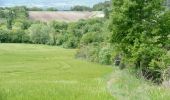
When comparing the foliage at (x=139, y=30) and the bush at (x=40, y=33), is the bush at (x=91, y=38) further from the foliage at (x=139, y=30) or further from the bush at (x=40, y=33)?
the foliage at (x=139, y=30)

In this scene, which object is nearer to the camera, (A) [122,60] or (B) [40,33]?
(A) [122,60]

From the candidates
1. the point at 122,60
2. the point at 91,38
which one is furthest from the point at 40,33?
the point at 122,60

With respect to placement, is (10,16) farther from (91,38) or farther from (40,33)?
(91,38)

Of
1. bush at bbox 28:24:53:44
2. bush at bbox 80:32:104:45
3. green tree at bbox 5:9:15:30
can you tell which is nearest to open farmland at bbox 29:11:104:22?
bush at bbox 28:24:53:44

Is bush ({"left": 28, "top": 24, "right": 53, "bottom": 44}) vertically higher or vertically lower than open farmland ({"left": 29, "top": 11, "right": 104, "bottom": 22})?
lower

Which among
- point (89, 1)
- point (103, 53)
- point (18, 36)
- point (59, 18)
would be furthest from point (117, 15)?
point (89, 1)

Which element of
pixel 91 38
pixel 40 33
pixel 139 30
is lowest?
pixel 40 33

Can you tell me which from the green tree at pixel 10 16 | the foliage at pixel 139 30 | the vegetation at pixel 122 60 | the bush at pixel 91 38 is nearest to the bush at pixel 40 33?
the green tree at pixel 10 16

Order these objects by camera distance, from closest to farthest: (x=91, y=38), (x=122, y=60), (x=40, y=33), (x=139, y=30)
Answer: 1. (x=139, y=30)
2. (x=122, y=60)
3. (x=91, y=38)
4. (x=40, y=33)

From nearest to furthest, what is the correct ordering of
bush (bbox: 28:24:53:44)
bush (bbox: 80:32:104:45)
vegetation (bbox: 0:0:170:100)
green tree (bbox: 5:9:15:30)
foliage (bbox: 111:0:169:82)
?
vegetation (bbox: 0:0:170:100) → foliage (bbox: 111:0:169:82) → bush (bbox: 80:32:104:45) → bush (bbox: 28:24:53:44) → green tree (bbox: 5:9:15:30)

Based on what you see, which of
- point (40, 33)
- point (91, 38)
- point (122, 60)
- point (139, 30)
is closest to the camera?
point (139, 30)

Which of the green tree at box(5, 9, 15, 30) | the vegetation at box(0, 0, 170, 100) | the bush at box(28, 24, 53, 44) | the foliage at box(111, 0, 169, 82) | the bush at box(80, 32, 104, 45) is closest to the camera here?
the vegetation at box(0, 0, 170, 100)

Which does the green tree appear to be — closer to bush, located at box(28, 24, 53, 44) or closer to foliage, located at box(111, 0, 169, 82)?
bush, located at box(28, 24, 53, 44)

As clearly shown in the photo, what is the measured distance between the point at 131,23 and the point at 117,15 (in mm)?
1976
